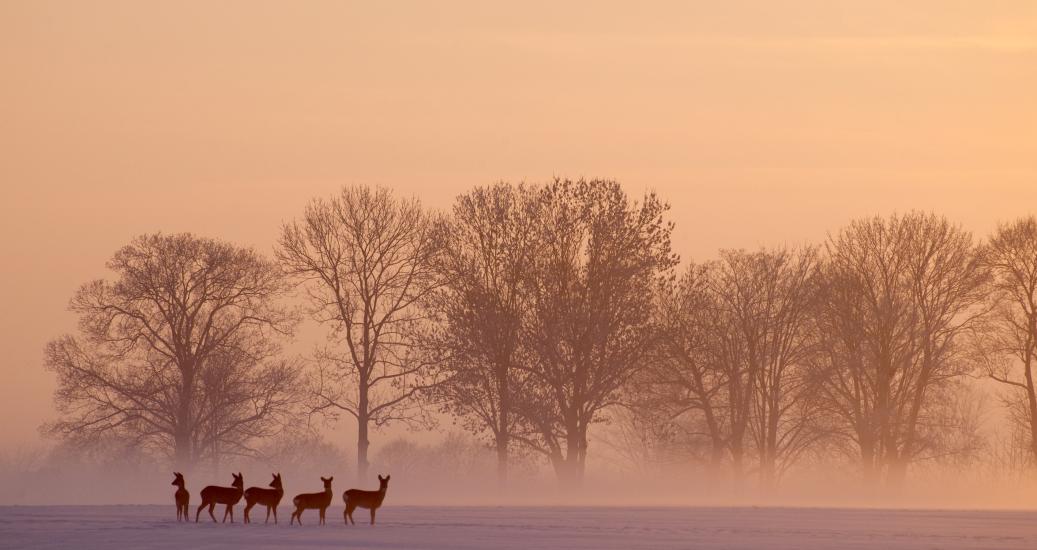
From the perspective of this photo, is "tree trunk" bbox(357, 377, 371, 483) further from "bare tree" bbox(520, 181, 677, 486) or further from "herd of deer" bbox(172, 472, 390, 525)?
"herd of deer" bbox(172, 472, 390, 525)

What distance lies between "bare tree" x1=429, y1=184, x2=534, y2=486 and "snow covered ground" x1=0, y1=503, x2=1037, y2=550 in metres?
22.7

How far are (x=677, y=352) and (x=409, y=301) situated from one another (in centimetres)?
1507

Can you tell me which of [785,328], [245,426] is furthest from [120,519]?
[785,328]

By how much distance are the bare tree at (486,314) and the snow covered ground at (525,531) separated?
22.7 metres

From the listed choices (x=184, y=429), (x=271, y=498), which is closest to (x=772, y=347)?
(x=184, y=429)

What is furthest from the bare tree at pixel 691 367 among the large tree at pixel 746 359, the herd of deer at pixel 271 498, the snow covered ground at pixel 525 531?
the herd of deer at pixel 271 498

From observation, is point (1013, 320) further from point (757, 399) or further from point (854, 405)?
point (757, 399)

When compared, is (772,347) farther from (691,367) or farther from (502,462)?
(502,462)

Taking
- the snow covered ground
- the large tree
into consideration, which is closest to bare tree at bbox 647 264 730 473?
the large tree

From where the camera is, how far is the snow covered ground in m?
26.5

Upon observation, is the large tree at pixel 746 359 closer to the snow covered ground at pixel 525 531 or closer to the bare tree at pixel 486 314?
the bare tree at pixel 486 314

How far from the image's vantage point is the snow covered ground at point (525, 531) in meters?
26.5

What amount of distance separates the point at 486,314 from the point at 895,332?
23730 mm

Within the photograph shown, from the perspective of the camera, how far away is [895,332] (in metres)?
70.4
